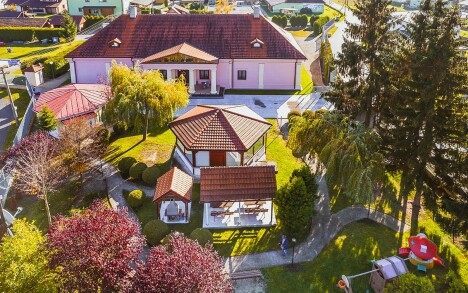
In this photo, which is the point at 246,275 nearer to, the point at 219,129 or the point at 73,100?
the point at 219,129

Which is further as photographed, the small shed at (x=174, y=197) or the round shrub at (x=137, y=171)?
the round shrub at (x=137, y=171)

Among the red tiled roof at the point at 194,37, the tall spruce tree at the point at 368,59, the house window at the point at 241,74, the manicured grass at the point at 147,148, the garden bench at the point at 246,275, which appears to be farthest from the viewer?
the house window at the point at 241,74

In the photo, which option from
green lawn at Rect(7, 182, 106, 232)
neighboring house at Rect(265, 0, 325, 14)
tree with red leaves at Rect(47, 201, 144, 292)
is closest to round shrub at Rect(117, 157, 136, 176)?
green lawn at Rect(7, 182, 106, 232)

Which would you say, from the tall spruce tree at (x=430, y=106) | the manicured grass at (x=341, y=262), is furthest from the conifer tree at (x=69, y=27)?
the manicured grass at (x=341, y=262)

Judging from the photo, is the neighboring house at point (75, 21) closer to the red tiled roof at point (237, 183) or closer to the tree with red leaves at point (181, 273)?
the red tiled roof at point (237, 183)

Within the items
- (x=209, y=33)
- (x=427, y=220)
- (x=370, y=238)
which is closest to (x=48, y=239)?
(x=370, y=238)

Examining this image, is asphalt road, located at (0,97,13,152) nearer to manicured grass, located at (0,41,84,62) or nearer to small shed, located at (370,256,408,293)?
manicured grass, located at (0,41,84,62)

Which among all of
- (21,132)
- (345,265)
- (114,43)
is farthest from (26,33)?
(345,265)
